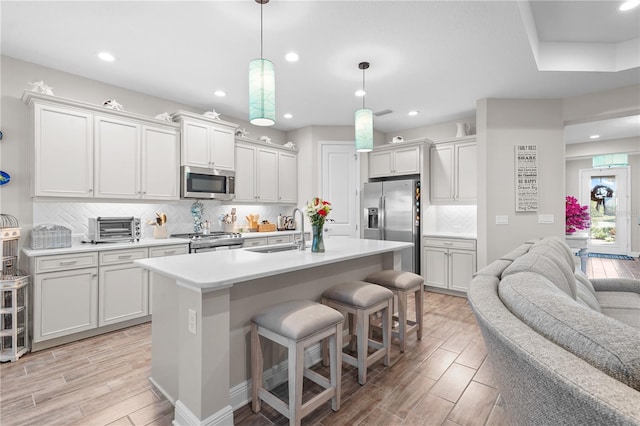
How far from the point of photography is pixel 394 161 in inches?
204

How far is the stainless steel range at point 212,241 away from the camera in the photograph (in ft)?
12.3

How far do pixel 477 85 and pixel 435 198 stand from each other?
5.99 feet

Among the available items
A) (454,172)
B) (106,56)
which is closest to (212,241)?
(106,56)

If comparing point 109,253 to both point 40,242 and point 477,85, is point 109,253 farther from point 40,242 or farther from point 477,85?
point 477,85

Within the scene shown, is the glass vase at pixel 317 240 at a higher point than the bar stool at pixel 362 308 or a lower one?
higher

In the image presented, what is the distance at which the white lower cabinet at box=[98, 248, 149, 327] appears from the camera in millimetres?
3072

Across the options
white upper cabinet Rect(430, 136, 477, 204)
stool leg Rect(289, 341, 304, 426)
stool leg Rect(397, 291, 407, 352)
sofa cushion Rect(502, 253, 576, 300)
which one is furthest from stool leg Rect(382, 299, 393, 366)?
white upper cabinet Rect(430, 136, 477, 204)

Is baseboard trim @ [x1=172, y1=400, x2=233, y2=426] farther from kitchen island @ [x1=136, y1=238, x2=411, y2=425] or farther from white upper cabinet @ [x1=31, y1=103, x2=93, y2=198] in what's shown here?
white upper cabinet @ [x1=31, y1=103, x2=93, y2=198]

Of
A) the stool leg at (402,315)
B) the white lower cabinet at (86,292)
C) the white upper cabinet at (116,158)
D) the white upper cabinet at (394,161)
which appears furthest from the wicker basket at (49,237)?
the white upper cabinet at (394,161)

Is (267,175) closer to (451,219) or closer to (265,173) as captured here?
(265,173)

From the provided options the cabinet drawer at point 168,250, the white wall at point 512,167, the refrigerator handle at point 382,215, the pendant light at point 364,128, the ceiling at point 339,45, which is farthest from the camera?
the refrigerator handle at point 382,215

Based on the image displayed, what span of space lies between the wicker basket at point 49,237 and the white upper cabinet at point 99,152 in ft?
1.11

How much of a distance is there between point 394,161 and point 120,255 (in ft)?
Result: 13.4

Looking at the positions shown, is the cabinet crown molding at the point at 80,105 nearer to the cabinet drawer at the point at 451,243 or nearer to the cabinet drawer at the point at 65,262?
the cabinet drawer at the point at 65,262
